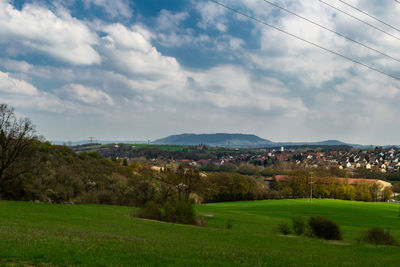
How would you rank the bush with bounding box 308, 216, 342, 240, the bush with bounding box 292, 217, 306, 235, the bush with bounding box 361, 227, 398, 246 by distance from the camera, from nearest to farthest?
the bush with bounding box 361, 227, 398, 246, the bush with bounding box 308, 216, 342, 240, the bush with bounding box 292, 217, 306, 235

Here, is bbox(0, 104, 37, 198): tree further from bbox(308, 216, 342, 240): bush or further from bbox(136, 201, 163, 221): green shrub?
bbox(308, 216, 342, 240): bush

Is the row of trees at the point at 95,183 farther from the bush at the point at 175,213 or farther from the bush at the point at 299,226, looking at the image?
the bush at the point at 299,226

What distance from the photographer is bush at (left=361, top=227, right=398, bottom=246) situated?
94.9 ft

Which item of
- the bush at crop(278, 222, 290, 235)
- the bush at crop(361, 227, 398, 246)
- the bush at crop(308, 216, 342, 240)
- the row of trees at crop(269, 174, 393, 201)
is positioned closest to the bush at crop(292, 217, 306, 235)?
the bush at crop(278, 222, 290, 235)

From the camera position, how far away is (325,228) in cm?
3238

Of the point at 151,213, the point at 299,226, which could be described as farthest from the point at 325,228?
the point at 151,213

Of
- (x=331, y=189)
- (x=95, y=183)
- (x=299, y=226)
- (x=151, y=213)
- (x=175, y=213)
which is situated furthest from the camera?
(x=331, y=189)

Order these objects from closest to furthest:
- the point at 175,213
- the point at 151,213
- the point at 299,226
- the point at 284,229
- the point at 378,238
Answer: the point at 378,238 < the point at 299,226 < the point at 284,229 < the point at 175,213 < the point at 151,213

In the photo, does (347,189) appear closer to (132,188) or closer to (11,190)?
(132,188)

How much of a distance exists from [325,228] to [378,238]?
4.75 metres

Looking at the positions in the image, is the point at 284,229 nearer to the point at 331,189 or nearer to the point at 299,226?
the point at 299,226

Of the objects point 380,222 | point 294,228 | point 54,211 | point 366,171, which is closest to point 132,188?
point 54,211

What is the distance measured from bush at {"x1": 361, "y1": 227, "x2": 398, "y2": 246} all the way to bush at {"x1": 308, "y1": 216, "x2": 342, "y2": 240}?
296cm

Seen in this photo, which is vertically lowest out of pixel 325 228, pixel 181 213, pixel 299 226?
pixel 299 226
